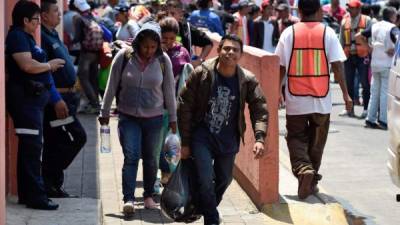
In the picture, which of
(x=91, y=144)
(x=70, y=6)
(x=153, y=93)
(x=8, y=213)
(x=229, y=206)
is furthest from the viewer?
(x=70, y=6)

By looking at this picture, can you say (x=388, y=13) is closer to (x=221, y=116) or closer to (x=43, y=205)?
(x=221, y=116)

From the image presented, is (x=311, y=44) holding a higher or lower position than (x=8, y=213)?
higher

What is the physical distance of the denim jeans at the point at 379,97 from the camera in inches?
561

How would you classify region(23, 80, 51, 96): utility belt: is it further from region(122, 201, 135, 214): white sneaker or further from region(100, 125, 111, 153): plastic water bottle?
region(122, 201, 135, 214): white sneaker

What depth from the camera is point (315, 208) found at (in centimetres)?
855

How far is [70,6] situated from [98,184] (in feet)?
20.2

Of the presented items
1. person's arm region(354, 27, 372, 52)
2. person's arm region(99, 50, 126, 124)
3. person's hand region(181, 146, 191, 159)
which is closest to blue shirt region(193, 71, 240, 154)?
person's hand region(181, 146, 191, 159)

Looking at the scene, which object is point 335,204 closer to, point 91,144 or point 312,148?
point 312,148

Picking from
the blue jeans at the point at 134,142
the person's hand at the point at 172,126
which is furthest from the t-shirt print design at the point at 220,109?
the blue jeans at the point at 134,142

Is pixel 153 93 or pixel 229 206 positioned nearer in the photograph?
pixel 153 93

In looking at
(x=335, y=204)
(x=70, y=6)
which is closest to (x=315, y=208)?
(x=335, y=204)

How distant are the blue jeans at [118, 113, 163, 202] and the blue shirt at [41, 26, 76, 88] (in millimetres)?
677

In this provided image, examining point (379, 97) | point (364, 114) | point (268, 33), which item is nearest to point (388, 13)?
point (379, 97)

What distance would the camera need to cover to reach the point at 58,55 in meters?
8.55
